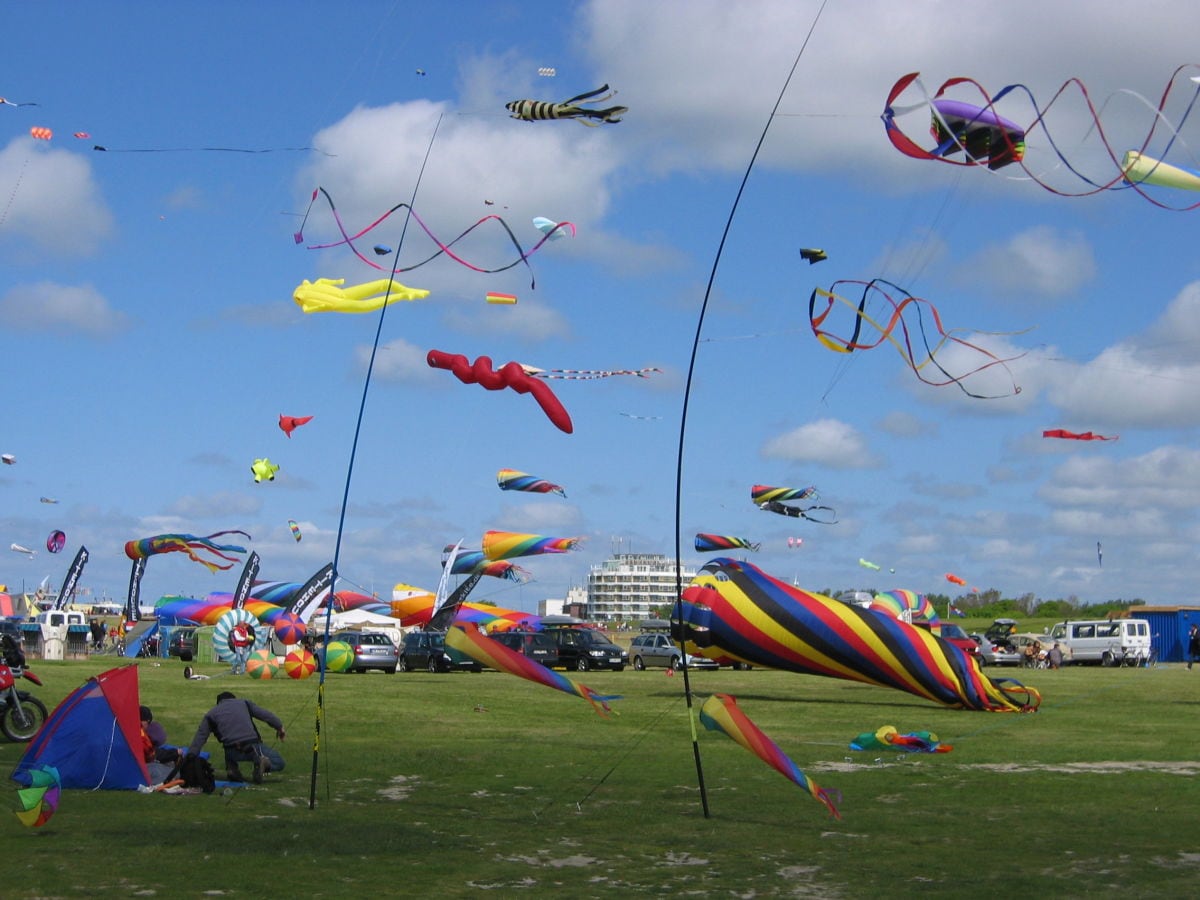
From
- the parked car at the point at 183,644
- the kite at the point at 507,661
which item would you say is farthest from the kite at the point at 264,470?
the kite at the point at 507,661

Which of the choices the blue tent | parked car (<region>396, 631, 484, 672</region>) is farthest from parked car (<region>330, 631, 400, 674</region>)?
the blue tent

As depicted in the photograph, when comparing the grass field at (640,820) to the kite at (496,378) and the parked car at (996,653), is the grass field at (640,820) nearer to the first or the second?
the kite at (496,378)

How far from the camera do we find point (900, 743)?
17.9 meters

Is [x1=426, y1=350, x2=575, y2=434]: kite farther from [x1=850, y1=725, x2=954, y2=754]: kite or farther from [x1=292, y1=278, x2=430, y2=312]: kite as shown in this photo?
[x1=850, y1=725, x2=954, y2=754]: kite

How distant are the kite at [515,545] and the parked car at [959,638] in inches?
509

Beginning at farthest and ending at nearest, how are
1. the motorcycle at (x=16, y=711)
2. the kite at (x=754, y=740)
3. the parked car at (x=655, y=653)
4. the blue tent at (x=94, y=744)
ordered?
the parked car at (x=655, y=653), the motorcycle at (x=16, y=711), the blue tent at (x=94, y=744), the kite at (x=754, y=740)

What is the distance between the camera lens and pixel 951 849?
11.0 metres

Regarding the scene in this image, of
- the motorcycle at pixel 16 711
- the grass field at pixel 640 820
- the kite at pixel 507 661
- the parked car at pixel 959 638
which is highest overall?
the parked car at pixel 959 638

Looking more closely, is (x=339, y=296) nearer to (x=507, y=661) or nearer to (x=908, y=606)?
(x=507, y=661)

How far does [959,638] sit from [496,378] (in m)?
31.8

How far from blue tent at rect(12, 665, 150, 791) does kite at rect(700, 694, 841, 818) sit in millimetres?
6023

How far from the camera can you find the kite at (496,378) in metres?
18.9

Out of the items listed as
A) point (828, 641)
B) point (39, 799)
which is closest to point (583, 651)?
point (828, 641)

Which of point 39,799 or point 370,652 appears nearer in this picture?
point 39,799
